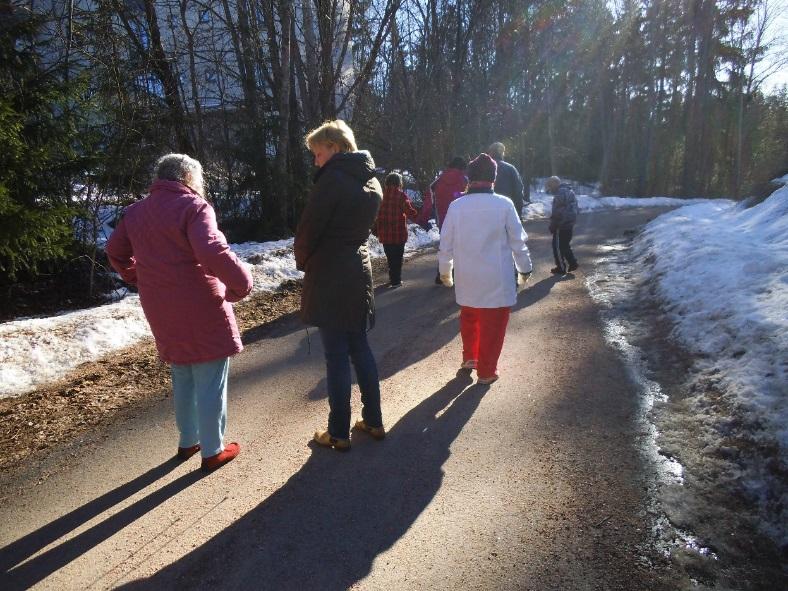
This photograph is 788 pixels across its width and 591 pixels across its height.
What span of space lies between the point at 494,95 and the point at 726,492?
22259mm

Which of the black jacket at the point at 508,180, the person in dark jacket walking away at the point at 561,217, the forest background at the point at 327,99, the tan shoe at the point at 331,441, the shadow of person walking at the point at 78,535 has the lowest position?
the shadow of person walking at the point at 78,535

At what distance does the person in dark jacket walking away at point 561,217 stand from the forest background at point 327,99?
6409mm

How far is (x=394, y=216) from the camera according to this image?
8438mm

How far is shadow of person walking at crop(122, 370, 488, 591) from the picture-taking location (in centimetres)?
250

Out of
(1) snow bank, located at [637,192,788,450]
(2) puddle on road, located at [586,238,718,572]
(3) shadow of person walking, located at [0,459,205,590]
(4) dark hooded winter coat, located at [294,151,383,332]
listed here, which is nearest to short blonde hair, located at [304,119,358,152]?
(4) dark hooded winter coat, located at [294,151,383,332]

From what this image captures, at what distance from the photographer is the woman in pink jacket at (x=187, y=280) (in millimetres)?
3010

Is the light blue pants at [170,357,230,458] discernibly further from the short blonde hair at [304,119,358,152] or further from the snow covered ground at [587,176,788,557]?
the snow covered ground at [587,176,788,557]

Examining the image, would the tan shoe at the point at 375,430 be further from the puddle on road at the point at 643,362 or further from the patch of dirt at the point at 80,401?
the patch of dirt at the point at 80,401

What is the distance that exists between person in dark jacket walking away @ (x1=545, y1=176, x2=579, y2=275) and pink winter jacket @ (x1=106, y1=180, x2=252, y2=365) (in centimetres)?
672

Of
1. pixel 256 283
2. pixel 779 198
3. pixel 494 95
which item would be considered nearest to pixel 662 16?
pixel 494 95

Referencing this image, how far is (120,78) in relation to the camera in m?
7.91

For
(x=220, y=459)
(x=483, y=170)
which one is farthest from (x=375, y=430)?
(x=483, y=170)

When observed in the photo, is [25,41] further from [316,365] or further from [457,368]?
[457,368]

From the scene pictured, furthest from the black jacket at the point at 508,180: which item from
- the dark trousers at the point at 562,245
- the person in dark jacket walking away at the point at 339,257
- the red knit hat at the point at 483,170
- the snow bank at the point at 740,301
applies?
the person in dark jacket walking away at the point at 339,257
